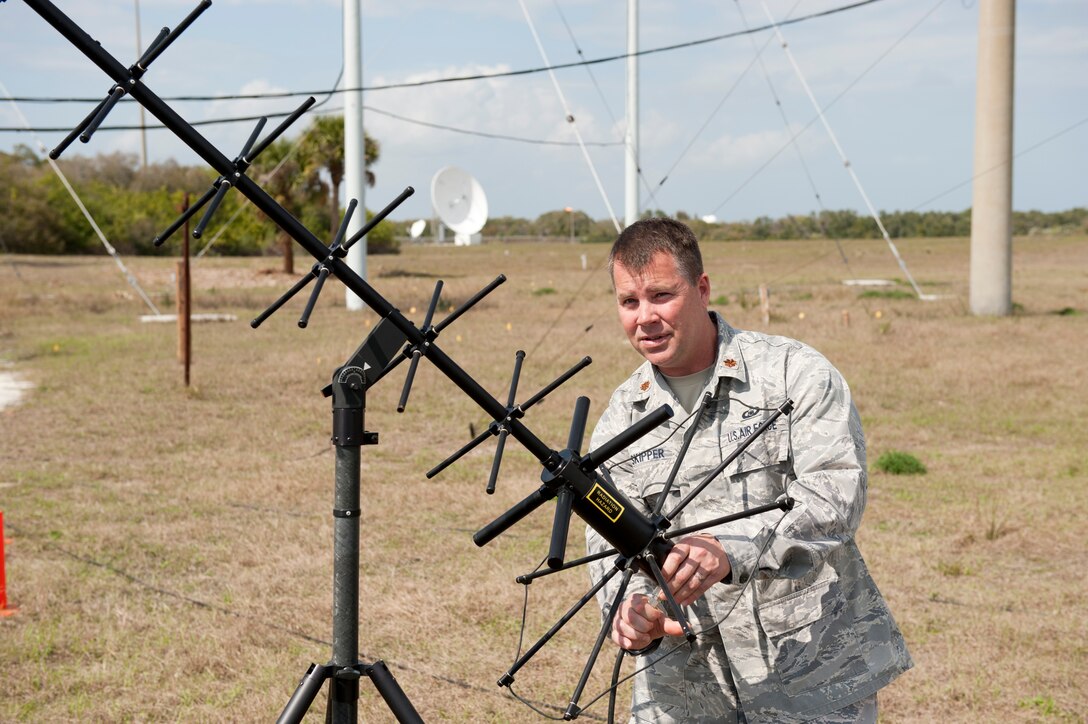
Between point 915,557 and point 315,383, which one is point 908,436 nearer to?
point 915,557

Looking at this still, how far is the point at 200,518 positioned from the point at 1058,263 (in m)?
43.1

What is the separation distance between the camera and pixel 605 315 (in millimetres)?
23734

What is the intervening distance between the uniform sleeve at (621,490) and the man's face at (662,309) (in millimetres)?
244

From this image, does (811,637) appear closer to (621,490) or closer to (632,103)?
(621,490)

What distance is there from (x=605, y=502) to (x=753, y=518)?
0.60 metres

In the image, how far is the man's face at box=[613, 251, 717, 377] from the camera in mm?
2633

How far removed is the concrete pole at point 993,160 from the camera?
21.6 m

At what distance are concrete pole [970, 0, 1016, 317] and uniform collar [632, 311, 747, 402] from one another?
20.7 m

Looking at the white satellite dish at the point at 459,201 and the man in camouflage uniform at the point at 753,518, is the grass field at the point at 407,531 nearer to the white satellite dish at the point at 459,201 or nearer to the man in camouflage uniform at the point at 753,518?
the man in camouflage uniform at the point at 753,518

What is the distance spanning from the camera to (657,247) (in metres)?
2.64

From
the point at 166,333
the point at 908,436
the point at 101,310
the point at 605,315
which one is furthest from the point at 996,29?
the point at 101,310

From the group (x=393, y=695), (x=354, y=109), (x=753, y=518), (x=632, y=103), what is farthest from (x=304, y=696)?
(x=354, y=109)

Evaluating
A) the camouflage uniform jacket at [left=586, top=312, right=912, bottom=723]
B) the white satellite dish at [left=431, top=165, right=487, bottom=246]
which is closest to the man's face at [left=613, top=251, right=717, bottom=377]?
the camouflage uniform jacket at [left=586, top=312, right=912, bottom=723]

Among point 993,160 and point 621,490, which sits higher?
point 993,160
